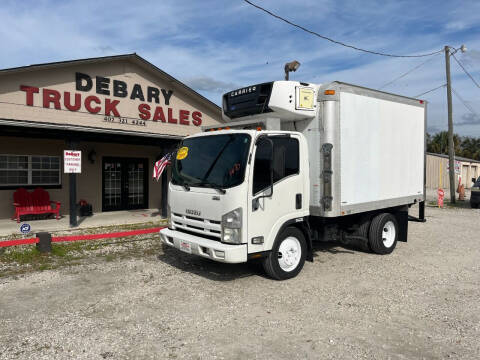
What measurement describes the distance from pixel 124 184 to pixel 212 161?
9.51m

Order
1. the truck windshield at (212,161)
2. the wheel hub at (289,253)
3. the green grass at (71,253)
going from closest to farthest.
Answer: the truck windshield at (212,161) < the wheel hub at (289,253) < the green grass at (71,253)

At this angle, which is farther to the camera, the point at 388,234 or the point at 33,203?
the point at 33,203

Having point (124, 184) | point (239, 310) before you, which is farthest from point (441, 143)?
point (239, 310)

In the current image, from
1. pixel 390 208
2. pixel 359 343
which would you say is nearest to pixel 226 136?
pixel 359 343

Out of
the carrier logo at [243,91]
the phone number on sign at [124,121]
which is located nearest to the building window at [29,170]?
the phone number on sign at [124,121]

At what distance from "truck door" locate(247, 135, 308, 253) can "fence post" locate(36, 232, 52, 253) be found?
4372 millimetres

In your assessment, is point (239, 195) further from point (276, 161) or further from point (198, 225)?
point (198, 225)

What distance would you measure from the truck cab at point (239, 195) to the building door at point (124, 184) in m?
8.40

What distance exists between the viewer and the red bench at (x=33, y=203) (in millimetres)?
10972

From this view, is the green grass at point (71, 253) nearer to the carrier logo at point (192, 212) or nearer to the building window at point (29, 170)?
the carrier logo at point (192, 212)

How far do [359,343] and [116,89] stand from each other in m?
12.3

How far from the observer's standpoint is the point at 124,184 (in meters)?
14.0

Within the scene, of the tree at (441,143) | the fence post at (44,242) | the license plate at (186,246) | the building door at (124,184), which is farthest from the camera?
the tree at (441,143)

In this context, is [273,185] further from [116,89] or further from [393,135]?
[116,89]
